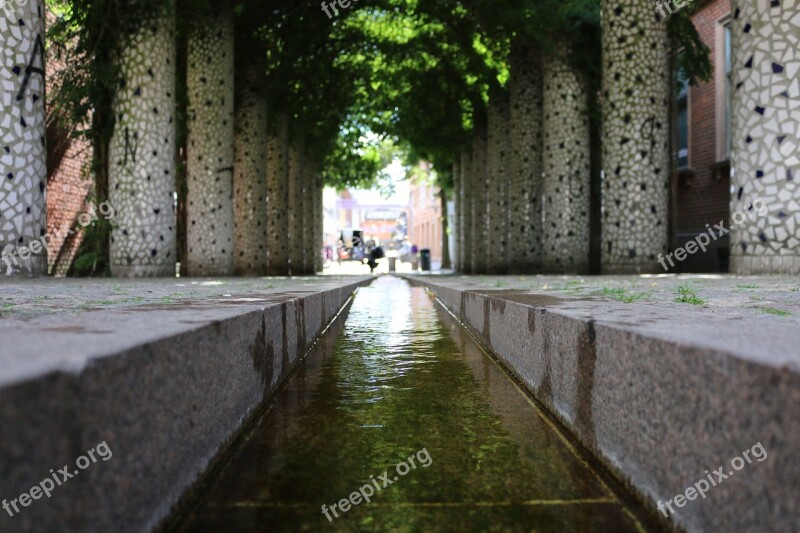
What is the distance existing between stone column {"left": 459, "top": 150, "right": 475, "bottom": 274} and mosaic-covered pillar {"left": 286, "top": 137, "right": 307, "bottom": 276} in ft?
18.7

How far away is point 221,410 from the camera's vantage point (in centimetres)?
183

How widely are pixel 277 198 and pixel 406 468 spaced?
46.5 feet

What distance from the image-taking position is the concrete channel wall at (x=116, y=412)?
88 centimetres

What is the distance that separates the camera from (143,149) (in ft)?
27.5

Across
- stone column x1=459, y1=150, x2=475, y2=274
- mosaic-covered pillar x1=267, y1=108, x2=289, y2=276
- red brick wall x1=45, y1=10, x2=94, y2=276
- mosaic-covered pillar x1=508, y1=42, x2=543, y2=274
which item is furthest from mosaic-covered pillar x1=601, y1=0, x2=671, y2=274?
stone column x1=459, y1=150, x2=475, y2=274

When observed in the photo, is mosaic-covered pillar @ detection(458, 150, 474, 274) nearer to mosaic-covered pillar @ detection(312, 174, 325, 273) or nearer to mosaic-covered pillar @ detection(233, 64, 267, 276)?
mosaic-covered pillar @ detection(312, 174, 325, 273)

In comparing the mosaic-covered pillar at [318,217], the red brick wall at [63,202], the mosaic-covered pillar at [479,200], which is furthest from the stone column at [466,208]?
the red brick wall at [63,202]

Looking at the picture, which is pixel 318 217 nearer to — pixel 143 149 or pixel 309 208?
pixel 309 208

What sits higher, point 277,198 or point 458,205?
point 458,205

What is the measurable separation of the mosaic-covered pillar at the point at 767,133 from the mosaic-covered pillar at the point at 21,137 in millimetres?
8036

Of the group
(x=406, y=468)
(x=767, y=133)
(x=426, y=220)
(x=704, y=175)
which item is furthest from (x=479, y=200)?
(x=426, y=220)

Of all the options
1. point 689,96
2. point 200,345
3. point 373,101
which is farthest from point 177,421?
point 373,101

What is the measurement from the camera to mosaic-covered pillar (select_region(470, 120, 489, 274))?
19266mm

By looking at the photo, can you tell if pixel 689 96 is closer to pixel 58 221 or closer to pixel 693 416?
pixel 58 221
